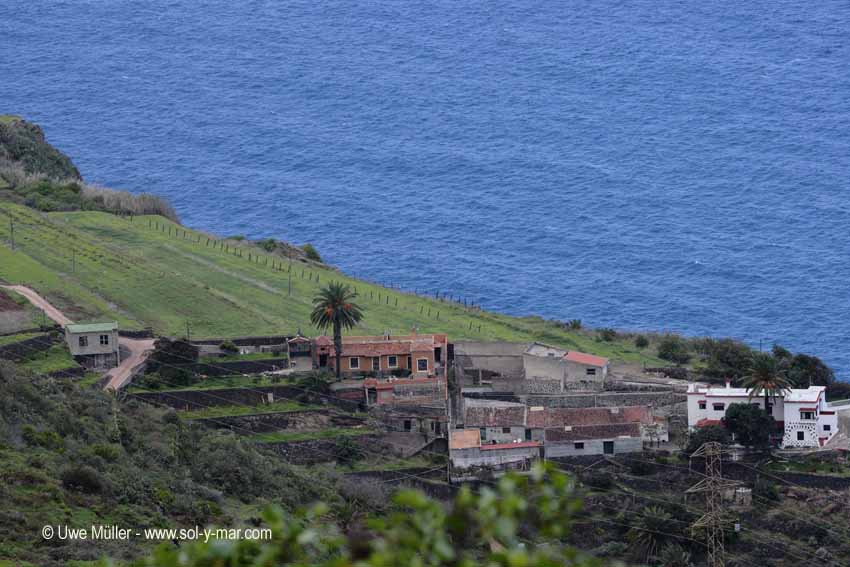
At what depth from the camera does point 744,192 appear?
19375cm

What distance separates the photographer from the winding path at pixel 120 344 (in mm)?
106938

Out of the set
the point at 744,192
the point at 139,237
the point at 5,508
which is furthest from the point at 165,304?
the point at 744,192

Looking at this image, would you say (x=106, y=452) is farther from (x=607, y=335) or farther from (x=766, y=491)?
(x=607, y=335)

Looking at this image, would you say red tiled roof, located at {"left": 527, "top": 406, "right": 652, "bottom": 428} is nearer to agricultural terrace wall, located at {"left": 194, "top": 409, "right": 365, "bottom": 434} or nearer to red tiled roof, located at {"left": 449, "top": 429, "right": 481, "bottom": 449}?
red tiled roof, located at {"left": 449, "top": 429, "right": 481, "bottom": 449}

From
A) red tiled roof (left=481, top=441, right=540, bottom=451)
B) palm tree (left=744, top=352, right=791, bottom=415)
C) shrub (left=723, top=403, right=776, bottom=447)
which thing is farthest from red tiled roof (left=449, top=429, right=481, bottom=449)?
palm tree (left=744, top=352, right=791, bottom=415)

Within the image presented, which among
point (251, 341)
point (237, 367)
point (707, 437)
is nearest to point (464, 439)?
point (707, 437)

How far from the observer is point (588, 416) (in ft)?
346

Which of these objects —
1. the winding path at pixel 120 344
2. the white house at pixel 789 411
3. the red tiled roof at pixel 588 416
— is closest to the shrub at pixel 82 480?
the winding path at pixel 120 344

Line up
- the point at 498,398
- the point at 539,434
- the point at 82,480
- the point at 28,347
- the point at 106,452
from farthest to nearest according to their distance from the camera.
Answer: the point at 498,398 → the point at 28,347 → the point at 539,434 → the point at 106,452 → the point at 82,480

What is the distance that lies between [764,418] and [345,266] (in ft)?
254

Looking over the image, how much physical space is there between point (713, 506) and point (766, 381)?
11.0 meters

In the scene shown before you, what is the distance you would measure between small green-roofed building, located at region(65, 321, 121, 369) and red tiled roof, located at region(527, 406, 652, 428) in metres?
26.1

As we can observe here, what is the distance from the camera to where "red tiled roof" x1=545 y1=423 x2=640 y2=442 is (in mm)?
104062

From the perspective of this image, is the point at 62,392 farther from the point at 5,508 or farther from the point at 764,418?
the point at 764,418
